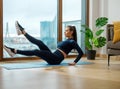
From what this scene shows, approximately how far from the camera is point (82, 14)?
6.06 meters

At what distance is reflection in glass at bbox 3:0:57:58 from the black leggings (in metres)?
1.22

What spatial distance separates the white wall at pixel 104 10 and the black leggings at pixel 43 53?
218 centimetres

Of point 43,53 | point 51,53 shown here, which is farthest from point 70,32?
point 43,53

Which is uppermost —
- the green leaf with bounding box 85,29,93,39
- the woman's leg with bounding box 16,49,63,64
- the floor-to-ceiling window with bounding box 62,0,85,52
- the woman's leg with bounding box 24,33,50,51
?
the floor-to-ceiling window with bounding box 62,0,85,52

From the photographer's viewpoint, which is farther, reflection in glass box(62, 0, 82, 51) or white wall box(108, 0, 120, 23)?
reflection in glass box(62, 0, 82, 51)

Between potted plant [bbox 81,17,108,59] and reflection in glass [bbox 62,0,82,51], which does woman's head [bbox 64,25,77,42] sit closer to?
potted plant [bbox 81,17,108,59]

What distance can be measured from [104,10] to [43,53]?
272 centimetres

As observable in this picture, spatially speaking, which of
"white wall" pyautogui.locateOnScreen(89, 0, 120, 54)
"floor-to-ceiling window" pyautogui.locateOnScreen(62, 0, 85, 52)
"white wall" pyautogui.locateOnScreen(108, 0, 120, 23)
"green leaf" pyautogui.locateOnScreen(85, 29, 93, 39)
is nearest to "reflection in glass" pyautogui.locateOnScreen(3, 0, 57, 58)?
"floor-to-ceiling window" pyautogui.locateOnScreen(62, 0, 85, 52)

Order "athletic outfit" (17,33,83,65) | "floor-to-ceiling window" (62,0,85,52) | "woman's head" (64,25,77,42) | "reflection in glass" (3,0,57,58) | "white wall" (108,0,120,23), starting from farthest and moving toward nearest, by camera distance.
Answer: "floor-to-ceiling window" (62,0,85,52) < "white wall" (108,0,120,23) < "reflection in glass" (3,0,57,58) < "woman's head" (64,25,77,42) < "athletic outfit" (17,33,83,65)

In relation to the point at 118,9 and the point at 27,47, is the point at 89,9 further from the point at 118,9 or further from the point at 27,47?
the point at 27,47

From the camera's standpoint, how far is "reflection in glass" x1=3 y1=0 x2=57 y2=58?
489 cm

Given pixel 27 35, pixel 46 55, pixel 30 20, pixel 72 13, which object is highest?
pixel 72 13

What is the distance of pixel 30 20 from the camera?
205 inches

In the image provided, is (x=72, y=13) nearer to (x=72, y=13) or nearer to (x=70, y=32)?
(x=72, y=13)
